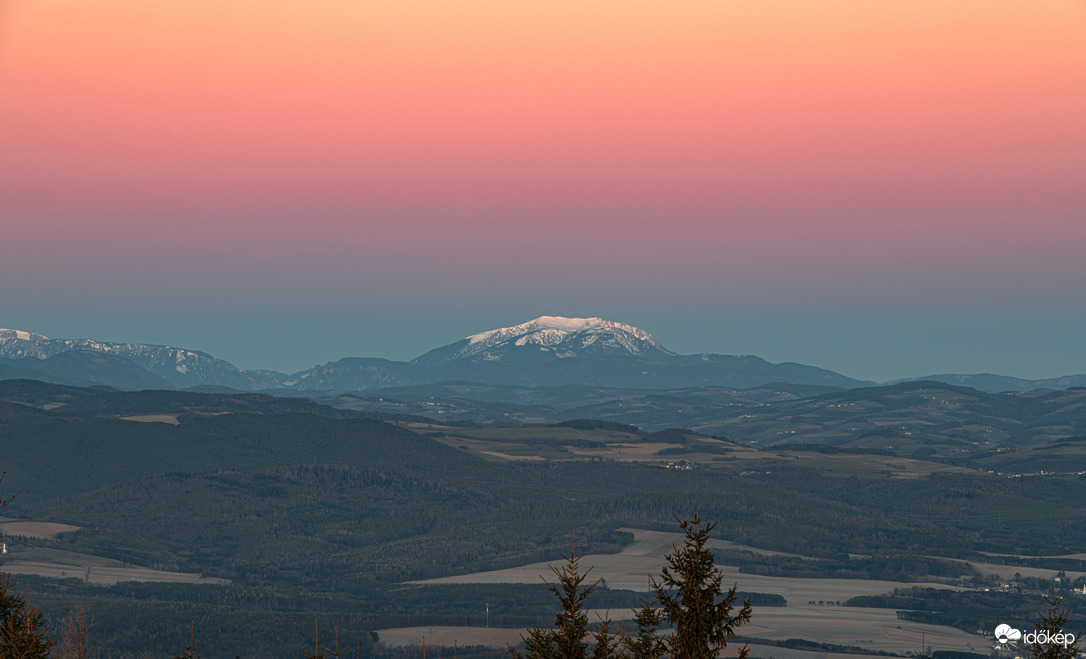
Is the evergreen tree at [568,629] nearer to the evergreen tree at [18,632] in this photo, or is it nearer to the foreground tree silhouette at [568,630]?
the foreground tree silhouette at [568,630]

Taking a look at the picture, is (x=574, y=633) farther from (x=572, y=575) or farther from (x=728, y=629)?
(x=728, y=629)

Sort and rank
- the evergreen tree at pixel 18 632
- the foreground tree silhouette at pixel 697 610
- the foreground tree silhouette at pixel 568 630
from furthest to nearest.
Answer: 1. the evergreen tree at pixel 18 632
2. the foreground tree silhouette at pixel 568 630
3. the foreground tree silhouette at pixel 697 610

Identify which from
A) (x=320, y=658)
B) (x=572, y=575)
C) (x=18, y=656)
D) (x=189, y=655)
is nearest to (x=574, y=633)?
(x=572, y=575)

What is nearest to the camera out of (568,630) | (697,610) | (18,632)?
(697,610)

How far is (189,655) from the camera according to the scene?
1964 inches

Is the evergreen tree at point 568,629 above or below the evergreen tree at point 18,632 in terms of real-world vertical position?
above

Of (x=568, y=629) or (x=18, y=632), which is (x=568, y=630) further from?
(x=18, y=632)

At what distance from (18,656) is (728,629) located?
3054 cm

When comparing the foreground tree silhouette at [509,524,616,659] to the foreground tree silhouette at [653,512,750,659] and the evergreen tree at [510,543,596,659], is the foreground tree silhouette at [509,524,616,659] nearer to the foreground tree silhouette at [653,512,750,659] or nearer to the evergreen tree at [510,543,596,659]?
the evergreen tree at [510,543,596,659]

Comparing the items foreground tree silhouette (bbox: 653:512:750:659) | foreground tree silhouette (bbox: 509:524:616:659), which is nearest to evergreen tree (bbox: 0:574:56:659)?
foreground tree silhouette (bbox: 509:524:616:659)

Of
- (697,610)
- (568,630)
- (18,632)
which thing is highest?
(697,610)

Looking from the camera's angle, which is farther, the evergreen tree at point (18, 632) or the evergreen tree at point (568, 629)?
the evergreen tree at point (18, 632)

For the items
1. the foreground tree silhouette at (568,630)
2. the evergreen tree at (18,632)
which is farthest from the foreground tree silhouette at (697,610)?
the evergreen tree at (18,632)

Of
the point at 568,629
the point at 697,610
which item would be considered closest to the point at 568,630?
the point at 568,629
